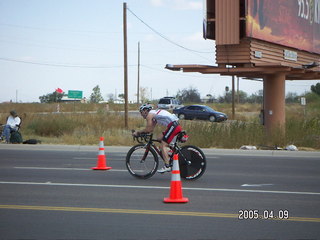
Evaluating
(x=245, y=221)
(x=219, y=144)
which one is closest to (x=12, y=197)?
(x=245, y=221)

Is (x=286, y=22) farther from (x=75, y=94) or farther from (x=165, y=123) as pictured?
(x=75, y=94)

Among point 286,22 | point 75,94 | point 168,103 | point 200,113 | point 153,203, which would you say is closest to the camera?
point 153,203

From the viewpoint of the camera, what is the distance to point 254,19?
22.7m

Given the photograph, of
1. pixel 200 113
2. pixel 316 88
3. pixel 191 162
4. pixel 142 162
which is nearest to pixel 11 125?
pixel 142 162

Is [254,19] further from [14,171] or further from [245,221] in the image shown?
[245,221]

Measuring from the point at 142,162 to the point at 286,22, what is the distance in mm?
16038

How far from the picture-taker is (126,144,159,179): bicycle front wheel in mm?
11297

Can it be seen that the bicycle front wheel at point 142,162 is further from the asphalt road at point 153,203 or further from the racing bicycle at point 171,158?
the asphalt road at point 153,203

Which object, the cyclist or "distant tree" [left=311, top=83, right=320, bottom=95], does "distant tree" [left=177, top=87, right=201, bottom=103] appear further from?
the cyclist

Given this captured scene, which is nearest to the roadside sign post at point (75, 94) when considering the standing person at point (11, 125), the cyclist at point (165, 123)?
the standing person at point (11, 125)

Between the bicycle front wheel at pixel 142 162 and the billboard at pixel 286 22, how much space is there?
39.5 ft

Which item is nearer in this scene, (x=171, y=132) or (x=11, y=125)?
(x=171, y=132)

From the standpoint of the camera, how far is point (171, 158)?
36.5 feet

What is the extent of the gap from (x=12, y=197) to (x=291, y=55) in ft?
63.8
